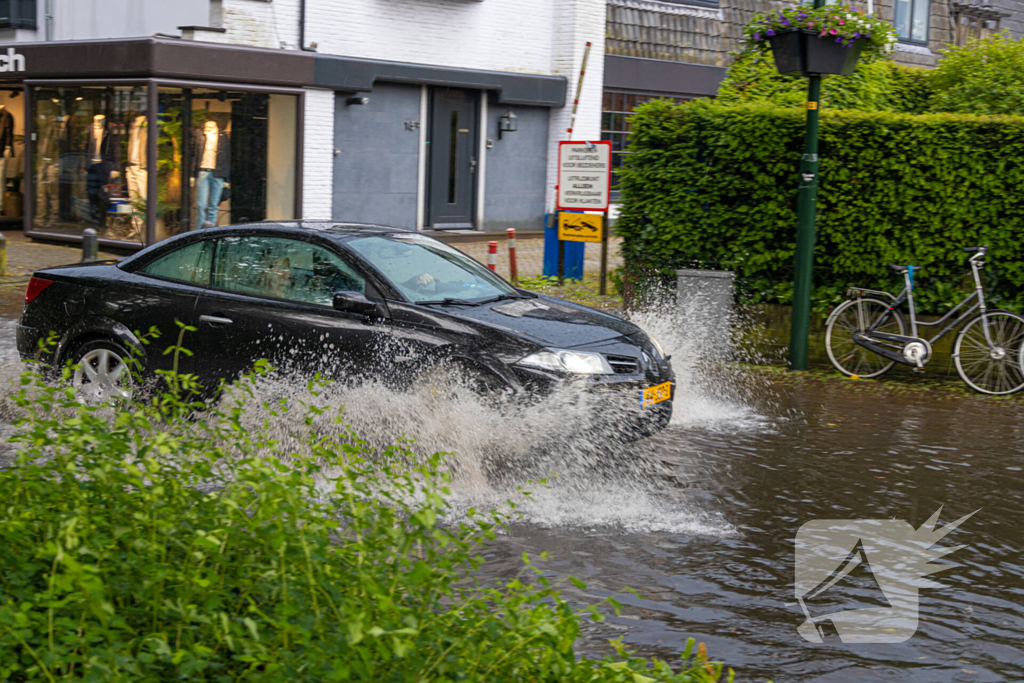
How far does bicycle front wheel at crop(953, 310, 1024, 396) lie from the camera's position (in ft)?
32.7

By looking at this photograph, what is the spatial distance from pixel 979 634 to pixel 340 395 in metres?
3.72

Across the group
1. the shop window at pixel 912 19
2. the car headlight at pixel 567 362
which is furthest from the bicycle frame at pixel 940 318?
the shop window at pixel 912 19

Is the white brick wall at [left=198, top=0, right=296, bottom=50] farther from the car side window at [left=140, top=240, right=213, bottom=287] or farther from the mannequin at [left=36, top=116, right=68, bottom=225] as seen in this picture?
the car side window at [left=140, top=240, right=213, bottom=287]

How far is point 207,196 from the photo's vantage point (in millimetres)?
17391

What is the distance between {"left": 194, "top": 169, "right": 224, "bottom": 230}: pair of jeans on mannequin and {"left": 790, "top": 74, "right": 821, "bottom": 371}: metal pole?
32.9 ft

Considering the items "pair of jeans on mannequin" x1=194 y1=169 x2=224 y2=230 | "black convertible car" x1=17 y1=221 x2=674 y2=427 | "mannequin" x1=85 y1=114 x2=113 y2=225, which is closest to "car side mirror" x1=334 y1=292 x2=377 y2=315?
"black convertible car" x1=17 y1=221 x2=674 y2=427

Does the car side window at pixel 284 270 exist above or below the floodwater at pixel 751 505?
above

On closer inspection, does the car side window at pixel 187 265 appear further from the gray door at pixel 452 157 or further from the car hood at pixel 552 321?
the gray door at pixel 452 157

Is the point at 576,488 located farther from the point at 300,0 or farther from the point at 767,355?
the point at 300,0

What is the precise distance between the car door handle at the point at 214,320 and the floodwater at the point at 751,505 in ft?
3.57

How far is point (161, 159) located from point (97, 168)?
138cm

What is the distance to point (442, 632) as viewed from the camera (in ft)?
10.6

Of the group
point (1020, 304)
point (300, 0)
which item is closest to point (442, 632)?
point (1020, 304)

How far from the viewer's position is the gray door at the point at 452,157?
20531 mm
